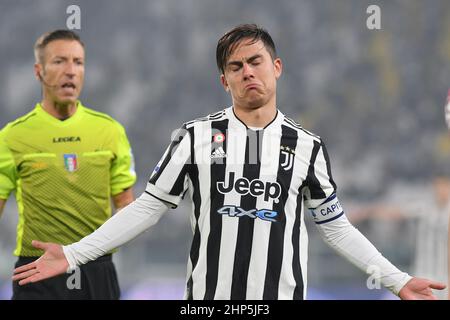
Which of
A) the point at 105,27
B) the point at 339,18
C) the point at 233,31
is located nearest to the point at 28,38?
the point at 105,27

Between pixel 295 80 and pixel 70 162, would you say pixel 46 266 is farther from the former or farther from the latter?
pixel 295 80

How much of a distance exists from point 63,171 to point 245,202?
1.71 metres

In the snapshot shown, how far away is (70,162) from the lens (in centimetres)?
477

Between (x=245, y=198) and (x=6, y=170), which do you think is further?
(x=6, y=170)

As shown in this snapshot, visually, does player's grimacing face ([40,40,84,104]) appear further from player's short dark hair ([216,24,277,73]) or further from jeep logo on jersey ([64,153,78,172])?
player's short dark hair ([216,24,277,73])

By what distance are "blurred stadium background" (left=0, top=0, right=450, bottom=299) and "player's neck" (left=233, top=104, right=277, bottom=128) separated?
9.80 meters

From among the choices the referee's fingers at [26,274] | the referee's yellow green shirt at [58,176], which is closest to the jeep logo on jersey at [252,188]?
the referee's fingers at [26,274]

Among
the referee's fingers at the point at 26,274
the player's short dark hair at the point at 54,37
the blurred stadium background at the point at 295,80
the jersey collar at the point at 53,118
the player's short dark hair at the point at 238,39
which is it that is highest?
the blurred stadium background at the point at 295,80

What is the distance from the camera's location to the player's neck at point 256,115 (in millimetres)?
3482

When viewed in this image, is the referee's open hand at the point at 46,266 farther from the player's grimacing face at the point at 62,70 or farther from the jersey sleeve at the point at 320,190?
the player's grimacing face at the point at 62,70

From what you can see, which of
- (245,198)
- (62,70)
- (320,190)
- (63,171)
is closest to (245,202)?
(245,198)

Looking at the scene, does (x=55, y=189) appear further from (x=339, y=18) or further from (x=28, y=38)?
(x=339, y=18)

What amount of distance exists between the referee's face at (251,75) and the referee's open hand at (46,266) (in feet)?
3.12

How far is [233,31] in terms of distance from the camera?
3.48 metres
